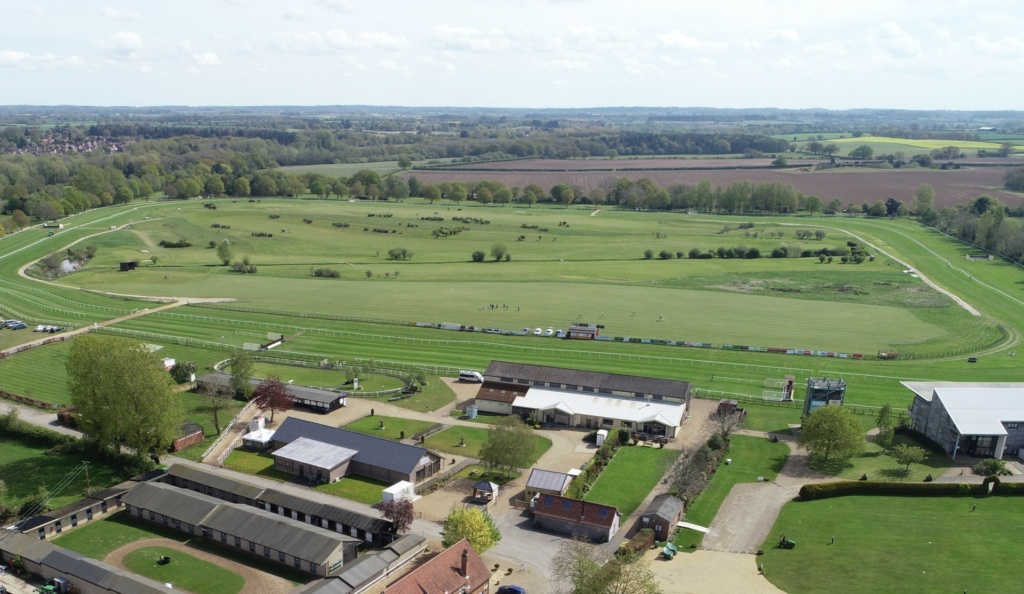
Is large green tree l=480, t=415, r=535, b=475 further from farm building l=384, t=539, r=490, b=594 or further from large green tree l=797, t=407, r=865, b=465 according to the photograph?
large green tree l=797, t=407, r=865, b=465

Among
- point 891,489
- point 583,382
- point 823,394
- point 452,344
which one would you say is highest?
point 823,394

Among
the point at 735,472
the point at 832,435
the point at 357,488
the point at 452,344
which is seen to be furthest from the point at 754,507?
the point at 452,344

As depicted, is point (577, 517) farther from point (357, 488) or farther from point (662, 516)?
point (357, 488)

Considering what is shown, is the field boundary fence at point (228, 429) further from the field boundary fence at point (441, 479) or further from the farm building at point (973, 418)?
the farm building at point (973, 418)

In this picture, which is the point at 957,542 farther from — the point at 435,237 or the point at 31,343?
the point at 435,237

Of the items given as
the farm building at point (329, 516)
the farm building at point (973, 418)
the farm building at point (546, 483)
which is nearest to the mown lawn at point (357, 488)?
the farm building at point (329, 516)

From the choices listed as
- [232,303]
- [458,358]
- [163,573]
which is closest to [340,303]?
[232,303]
